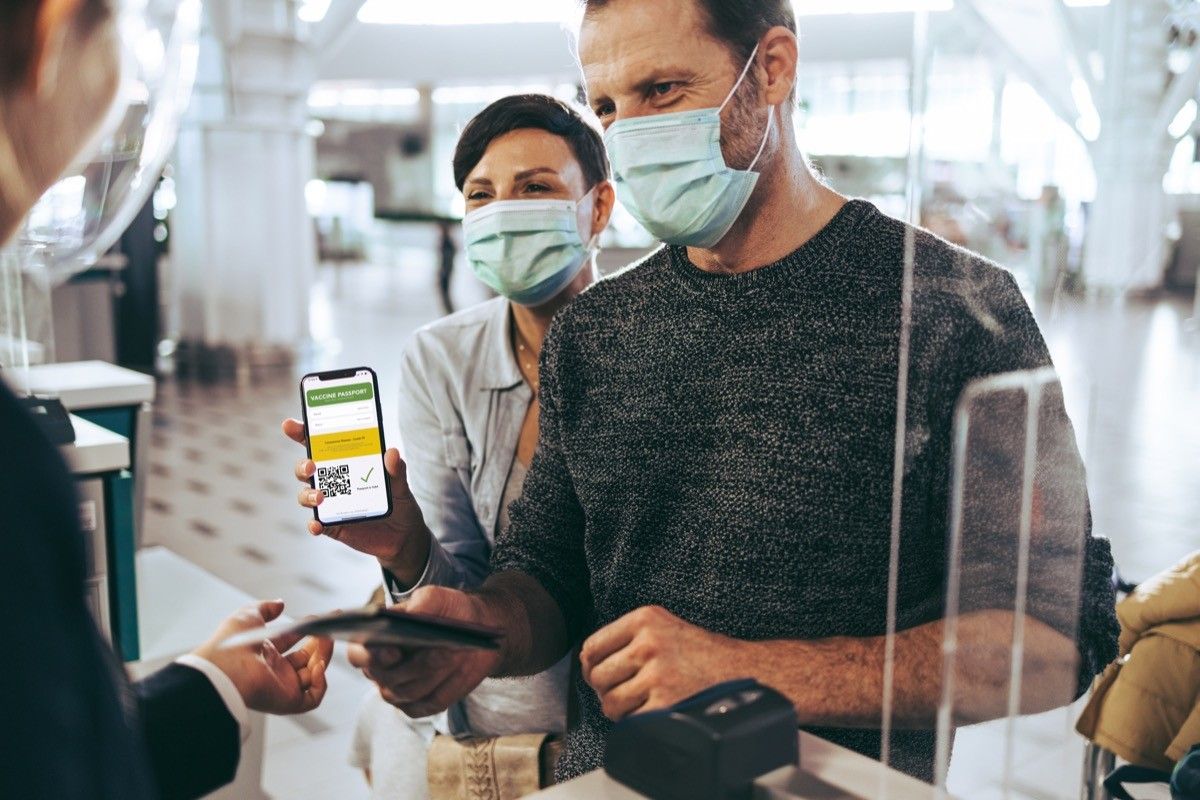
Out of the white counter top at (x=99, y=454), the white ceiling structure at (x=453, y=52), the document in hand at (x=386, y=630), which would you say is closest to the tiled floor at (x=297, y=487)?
the document in hand at (x=386, y=630)

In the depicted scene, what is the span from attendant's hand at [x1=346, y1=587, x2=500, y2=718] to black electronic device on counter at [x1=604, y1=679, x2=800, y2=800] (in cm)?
37

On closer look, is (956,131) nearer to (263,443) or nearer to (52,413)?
(52,413)

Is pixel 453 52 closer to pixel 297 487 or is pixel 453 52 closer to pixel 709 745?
pixel 297 487

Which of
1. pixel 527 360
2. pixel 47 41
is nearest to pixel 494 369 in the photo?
pixel 527 360

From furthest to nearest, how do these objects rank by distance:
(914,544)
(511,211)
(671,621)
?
(511,211), (914,544), (671,621)

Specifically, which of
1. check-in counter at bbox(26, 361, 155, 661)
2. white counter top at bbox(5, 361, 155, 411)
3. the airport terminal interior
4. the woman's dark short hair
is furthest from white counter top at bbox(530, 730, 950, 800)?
white counter top at bbox(5, 361, 155, 411)

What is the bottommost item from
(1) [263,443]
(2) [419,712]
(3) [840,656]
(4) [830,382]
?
(1) [263,443]

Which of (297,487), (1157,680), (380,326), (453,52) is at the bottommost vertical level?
(297,487)

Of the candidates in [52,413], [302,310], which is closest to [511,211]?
[52,413]

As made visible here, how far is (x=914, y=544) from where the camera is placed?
1355mm

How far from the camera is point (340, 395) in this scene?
65.5 inches

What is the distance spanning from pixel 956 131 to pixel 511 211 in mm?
1399

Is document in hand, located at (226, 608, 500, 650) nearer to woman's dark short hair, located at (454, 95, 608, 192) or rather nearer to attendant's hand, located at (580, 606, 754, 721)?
attendant's hand, located at (580, 606, 754, 721)

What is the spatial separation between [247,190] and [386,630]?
9601 mm
